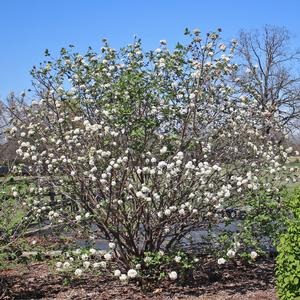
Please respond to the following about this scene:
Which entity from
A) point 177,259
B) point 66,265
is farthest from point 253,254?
point 66,265

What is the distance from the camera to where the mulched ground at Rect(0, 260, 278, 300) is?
559 cm

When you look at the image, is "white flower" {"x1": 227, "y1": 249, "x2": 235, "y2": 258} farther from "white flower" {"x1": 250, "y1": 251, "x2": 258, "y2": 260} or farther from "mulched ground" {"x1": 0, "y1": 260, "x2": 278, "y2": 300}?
"mulched ground" {"x1": 0, "y1": 260, "x2": 278, "y2": 300}

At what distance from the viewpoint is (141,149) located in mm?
5625

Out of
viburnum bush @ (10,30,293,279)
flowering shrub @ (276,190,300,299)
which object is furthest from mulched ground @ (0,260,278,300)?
flowering shrub @ (276,190,300,299)

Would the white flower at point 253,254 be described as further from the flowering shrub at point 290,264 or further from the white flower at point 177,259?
the flowering shrub at point 290,264

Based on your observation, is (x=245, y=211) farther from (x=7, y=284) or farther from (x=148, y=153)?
(x=7, y=284)

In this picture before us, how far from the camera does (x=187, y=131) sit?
585 cm

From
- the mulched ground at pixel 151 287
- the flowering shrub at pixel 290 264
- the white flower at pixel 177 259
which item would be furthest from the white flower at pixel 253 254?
the flowering shrub at pixel 290 264

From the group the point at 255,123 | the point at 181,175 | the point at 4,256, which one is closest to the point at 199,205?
the point at 181,175

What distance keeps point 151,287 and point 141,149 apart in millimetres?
1634

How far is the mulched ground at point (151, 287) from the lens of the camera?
559cm

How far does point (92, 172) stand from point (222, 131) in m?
1.86

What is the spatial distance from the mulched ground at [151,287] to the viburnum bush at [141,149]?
433mm

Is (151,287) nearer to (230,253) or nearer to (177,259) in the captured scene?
(177,259)
